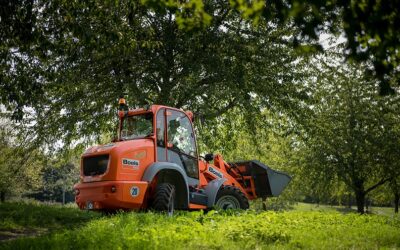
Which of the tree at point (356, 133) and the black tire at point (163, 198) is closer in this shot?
the black tire at point (163, 198)

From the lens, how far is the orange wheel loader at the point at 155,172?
972cm

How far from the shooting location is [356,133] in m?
23.7

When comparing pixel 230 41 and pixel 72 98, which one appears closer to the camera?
pixel 230 41

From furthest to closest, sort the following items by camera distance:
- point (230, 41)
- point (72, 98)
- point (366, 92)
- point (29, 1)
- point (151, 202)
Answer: point (366, 92), point (72, 98), point (230, 41), point (151, 202), point (29, 1)

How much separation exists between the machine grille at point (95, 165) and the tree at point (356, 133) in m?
15.1

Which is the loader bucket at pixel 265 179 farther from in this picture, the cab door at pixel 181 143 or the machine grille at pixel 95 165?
the machine grille at pixel 95 165

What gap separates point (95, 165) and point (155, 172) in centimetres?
148

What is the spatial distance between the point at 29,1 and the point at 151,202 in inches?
199

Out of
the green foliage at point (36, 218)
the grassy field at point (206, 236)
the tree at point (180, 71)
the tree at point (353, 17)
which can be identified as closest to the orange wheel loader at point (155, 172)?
the grassy field at point (206, 236)

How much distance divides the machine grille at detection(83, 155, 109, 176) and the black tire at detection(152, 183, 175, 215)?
1.33 metres

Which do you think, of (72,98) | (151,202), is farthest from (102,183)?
(72,98)

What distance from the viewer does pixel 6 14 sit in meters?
8.47

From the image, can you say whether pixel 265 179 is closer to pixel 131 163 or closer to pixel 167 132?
pixel 167 132

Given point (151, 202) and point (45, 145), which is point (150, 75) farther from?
point (151, 202)
